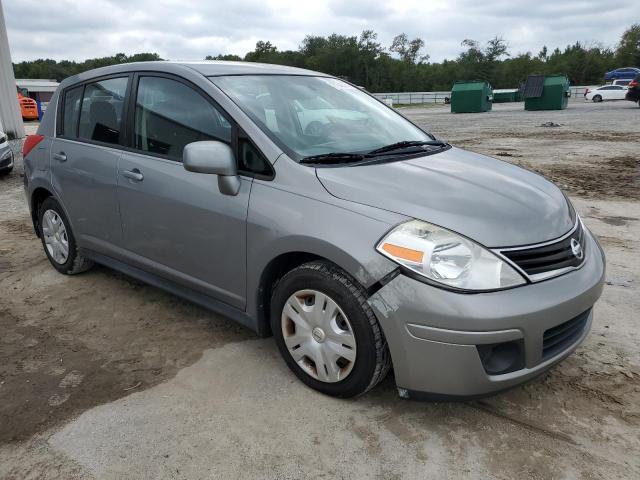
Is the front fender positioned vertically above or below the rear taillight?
below

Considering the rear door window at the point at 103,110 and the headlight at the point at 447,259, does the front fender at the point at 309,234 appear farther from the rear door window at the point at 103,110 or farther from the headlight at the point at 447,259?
the rear door window at the point at 103,110

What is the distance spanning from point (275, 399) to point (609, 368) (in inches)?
71.2

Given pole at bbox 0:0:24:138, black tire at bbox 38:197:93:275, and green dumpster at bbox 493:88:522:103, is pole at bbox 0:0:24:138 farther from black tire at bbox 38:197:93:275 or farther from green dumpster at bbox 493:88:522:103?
green dumpster at bbox 493:88:522:103

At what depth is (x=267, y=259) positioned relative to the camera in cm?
268

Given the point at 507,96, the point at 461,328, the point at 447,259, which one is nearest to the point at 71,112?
the point at 447,259

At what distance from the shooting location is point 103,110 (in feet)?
12.4

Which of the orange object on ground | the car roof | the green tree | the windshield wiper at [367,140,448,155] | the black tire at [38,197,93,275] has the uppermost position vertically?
the green tree

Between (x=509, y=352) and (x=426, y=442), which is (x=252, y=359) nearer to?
(x=426, y=442)

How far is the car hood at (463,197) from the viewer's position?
7.67 feet

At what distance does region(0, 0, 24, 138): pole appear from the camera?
14.9m

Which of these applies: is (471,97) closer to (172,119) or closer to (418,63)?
(172,119)

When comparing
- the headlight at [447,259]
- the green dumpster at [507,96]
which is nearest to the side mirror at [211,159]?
the headlight at [447,259]

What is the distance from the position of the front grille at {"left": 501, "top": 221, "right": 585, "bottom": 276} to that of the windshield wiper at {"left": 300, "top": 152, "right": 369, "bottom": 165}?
3.13 ft

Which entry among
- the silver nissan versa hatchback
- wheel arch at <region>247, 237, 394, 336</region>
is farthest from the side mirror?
wheel arch at <region>247, 237, 394, 336</region>
